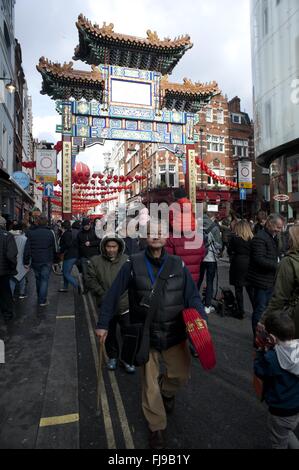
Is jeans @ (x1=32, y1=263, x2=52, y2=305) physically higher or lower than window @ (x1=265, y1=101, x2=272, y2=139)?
lower

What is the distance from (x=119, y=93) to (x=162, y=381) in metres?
15.9

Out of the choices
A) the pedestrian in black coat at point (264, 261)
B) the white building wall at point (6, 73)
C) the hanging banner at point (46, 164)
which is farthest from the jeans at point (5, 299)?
the white building wall at point (6, 73)

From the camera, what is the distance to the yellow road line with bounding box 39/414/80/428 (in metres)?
2.69

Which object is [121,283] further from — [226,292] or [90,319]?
[226,292]

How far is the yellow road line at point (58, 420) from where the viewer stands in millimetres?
2691

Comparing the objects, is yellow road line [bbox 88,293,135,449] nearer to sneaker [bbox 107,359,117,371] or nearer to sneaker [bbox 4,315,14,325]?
sneaker [bbox 107,359,117,371]

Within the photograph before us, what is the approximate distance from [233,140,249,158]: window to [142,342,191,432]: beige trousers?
110 feet

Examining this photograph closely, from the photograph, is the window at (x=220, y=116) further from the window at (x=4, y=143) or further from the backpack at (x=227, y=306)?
the backpack at (x=227, y=306)

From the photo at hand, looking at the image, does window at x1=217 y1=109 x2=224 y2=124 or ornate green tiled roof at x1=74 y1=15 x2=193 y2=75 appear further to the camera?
window at x1=217 y1=109 x2=224 y2=124

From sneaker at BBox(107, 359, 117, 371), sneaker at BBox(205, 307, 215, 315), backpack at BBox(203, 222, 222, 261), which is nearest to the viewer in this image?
sneaker at BBox(107, 359, 117, 371)

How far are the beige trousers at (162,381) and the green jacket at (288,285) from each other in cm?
82

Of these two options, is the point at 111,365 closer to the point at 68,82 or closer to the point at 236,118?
the point at 68,82

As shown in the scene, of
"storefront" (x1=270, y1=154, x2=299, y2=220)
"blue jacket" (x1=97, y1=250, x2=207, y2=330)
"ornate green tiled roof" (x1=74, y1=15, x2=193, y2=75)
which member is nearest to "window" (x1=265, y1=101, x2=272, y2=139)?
"storefront" (x1=270, y1=154, x2=299, y2=220)

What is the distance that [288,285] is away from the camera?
2.69 meters
